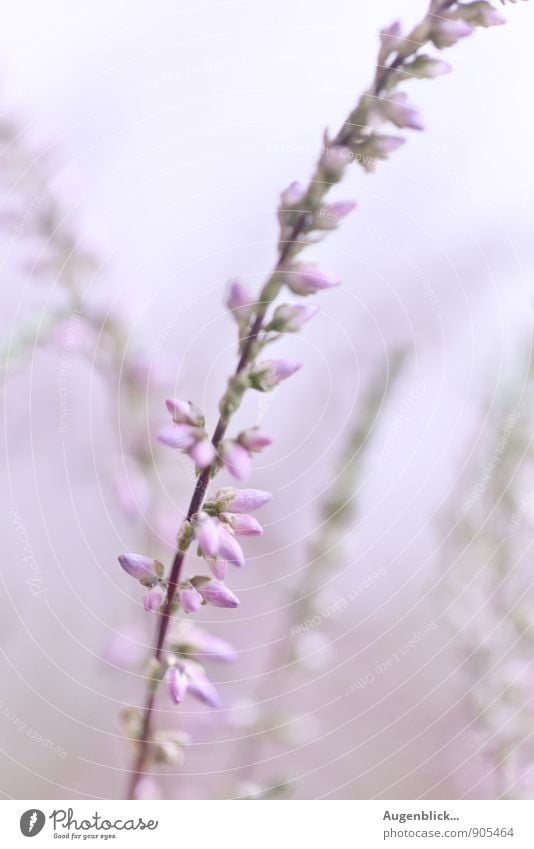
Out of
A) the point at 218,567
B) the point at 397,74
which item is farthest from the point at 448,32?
the point at 218,567

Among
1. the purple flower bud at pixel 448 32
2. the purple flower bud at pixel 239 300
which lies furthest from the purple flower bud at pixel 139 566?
the purple flower bud at pixel 448 32

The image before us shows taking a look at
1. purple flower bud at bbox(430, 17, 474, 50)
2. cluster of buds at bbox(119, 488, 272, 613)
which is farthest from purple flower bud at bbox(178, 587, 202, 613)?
purple flower bud at bbox(430, 17, 474, 50)

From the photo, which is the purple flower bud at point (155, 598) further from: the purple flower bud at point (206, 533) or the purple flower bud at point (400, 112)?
the purple flower bud at point (400, 112)

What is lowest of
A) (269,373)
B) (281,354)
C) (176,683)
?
(281,354)

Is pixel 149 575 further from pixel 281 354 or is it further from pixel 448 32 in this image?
pixel 281 354

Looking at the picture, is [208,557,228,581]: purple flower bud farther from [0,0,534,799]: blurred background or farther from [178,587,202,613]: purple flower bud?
[0,0,534,799]: blurred background

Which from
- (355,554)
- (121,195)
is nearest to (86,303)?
(121,195)
